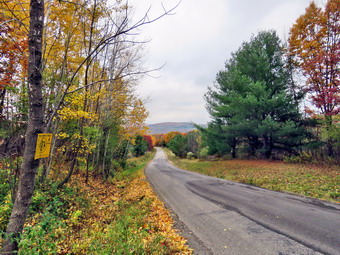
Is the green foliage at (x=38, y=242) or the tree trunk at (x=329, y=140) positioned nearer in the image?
the green foliage at (x=38, y=242)

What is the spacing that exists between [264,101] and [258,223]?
10.1 m

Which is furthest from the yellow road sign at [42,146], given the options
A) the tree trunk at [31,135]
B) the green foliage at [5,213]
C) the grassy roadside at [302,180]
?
the grassy roadside at [302,180]

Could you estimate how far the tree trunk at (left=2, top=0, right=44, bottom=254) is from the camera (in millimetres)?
1875

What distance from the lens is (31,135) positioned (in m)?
1.90

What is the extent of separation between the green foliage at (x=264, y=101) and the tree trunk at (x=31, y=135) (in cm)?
1251

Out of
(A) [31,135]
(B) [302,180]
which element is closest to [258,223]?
(A) [31,135]

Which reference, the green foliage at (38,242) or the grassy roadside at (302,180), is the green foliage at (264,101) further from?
the green foliage at (38,242)

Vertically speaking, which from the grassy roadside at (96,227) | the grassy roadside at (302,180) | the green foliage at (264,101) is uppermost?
the green foliage at (264,101)

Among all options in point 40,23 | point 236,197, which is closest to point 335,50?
point 236,197

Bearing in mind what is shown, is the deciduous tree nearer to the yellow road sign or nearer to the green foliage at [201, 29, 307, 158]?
the green foliage at [201, 29, 307, 158]

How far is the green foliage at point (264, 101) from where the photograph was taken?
12.2 m

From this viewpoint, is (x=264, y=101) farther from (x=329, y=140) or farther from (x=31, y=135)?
→ (x=31, y=135)

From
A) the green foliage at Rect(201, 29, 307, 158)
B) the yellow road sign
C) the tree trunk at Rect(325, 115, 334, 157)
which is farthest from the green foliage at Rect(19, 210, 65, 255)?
the tree trunk at Rect(325, 115, 334, 157)

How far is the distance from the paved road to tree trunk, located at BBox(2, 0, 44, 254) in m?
2.98
